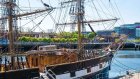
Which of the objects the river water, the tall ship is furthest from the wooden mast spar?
the river water

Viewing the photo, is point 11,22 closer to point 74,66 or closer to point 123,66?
point 74,66

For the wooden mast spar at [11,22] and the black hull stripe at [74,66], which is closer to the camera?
the wooden mast spar at [11,22]

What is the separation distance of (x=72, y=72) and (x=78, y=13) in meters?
11.3

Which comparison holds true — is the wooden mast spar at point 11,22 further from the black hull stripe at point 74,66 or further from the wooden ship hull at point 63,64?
the black hull stripe at point 74,66

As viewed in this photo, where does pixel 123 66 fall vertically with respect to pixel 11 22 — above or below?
below

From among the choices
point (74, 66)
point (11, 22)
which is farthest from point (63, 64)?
point (11, 22)

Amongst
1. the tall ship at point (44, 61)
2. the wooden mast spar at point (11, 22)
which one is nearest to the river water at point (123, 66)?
the tall ship at point (44, 61)

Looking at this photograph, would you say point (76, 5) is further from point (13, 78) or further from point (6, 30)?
point (13, 78)

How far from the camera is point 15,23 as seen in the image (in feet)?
88.8

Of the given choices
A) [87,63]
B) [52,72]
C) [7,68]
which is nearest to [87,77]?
[87,63]

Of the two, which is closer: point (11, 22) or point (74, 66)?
point (11, 22)

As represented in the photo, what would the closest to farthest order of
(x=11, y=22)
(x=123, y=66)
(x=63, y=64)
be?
(x=11, y=22), (x=63, y=64), (x=123, y=66)

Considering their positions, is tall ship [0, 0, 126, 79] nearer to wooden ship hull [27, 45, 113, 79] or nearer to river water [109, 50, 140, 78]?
wooden ship hull [27, 45, 113, 79]

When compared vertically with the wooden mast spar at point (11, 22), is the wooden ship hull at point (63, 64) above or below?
below
